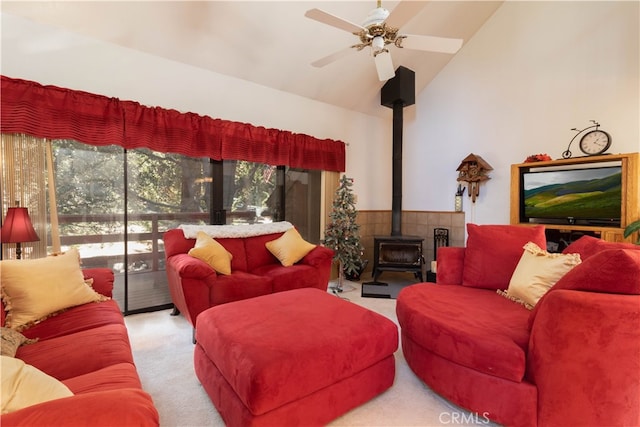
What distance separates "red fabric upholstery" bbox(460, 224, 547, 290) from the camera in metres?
2.27

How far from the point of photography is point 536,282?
1.89 metres

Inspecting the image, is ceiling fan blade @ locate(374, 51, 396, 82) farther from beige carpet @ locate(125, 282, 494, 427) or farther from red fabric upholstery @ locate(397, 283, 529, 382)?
beige carpet @ locate(125, 282, 494, 427)

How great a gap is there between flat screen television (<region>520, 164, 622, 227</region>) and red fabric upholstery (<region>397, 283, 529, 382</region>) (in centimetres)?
208

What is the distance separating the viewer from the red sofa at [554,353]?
1.22 meters

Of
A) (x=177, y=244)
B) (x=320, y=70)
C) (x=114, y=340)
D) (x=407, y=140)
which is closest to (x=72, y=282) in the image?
(x=114, y=340)

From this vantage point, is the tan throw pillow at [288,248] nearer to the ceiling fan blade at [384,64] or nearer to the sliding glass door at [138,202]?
the sliding glass door at [138,202]

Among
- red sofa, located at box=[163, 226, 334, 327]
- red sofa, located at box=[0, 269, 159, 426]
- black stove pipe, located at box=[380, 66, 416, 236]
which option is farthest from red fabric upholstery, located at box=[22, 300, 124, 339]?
black stove pipe, located at box=[380, 66, 416, 236]

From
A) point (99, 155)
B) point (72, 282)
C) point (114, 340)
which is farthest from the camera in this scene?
point (99, 155)

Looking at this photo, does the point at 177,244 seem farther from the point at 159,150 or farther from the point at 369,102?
the point at 369,102

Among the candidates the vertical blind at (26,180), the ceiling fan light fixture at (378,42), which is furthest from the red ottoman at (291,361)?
the ceiling fan light fixture at (378,42)

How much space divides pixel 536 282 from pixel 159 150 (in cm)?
352

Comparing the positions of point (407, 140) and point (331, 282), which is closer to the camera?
point (331, 282)

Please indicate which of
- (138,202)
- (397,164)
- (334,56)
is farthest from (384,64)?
(138,202)

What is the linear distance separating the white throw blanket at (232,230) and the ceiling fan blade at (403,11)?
2.41m
